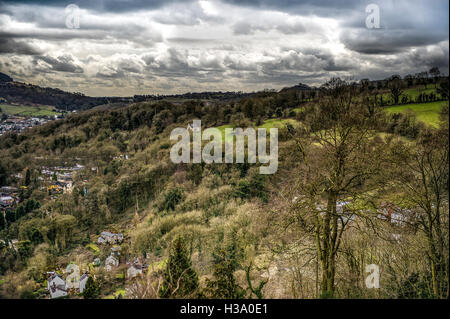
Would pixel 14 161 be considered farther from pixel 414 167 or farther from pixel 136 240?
pixel 414 167

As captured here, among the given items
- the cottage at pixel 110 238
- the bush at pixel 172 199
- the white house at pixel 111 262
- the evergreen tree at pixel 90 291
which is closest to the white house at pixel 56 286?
the evergreen tree at pixel 90 291

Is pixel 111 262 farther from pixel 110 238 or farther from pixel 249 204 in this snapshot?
pixel 249 204

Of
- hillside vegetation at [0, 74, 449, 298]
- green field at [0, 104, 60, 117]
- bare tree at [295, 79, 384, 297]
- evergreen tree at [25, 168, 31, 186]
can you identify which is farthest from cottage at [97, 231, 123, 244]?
green field at [0, 104, 60, 117]

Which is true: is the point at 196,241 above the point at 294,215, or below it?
below

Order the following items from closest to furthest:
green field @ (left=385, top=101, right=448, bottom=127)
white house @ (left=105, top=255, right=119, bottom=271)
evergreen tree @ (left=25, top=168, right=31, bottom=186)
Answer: white house @ (left=105, top=255, right=119, bottom=271) < green field @ (left=385, top=101, right=448, bottom=127) < evergreen tree @ (left=25, top=168, right=31, bottom=186)

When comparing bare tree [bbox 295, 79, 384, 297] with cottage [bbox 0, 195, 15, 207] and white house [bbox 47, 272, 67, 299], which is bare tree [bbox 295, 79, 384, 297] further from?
cottage [bbox 0, 195, 15, 207]

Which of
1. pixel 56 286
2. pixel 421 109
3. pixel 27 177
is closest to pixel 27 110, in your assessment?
pixel 27 177

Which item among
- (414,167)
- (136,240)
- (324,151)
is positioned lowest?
(136,240)
